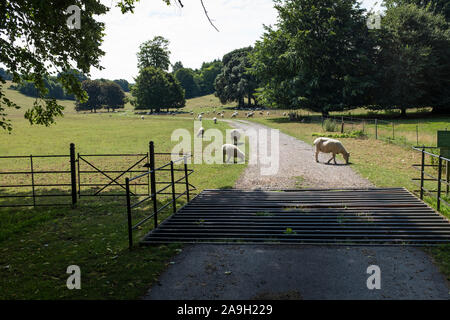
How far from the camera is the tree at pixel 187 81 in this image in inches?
5266

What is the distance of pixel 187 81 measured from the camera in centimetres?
13475

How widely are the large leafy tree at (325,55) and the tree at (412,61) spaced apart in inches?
93.0

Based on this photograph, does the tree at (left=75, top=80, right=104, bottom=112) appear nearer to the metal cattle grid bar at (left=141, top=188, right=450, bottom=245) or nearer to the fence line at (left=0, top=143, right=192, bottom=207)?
the fence line at (left=0, top=143, right=192, bottom=207)

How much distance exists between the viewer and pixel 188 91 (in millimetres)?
135250

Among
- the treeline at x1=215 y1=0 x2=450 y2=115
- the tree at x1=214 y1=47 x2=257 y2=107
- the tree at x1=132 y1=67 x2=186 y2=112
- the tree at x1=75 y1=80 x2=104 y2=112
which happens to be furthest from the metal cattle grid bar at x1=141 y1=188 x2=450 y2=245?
the tree at x1=75 y1=80 x2=104 y2=112

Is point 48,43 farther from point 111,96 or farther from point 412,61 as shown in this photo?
point 111,96

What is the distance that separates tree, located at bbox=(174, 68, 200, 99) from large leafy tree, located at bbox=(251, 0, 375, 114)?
8930cm

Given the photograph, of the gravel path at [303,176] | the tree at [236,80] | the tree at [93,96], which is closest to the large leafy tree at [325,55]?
the gravel path at [303,176]

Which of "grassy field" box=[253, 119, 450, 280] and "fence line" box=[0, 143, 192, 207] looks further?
"fence line" box=[0, 143, 192, 207]

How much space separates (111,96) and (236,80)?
163 ft


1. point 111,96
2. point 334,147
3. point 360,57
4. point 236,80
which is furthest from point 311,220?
point 111,96

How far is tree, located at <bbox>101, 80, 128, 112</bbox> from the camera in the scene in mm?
109562

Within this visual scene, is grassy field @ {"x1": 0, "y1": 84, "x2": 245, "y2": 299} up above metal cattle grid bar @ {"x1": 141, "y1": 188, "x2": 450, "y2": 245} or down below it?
below

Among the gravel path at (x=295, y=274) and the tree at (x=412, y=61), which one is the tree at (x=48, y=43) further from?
the tree at (x=412, y=61)
